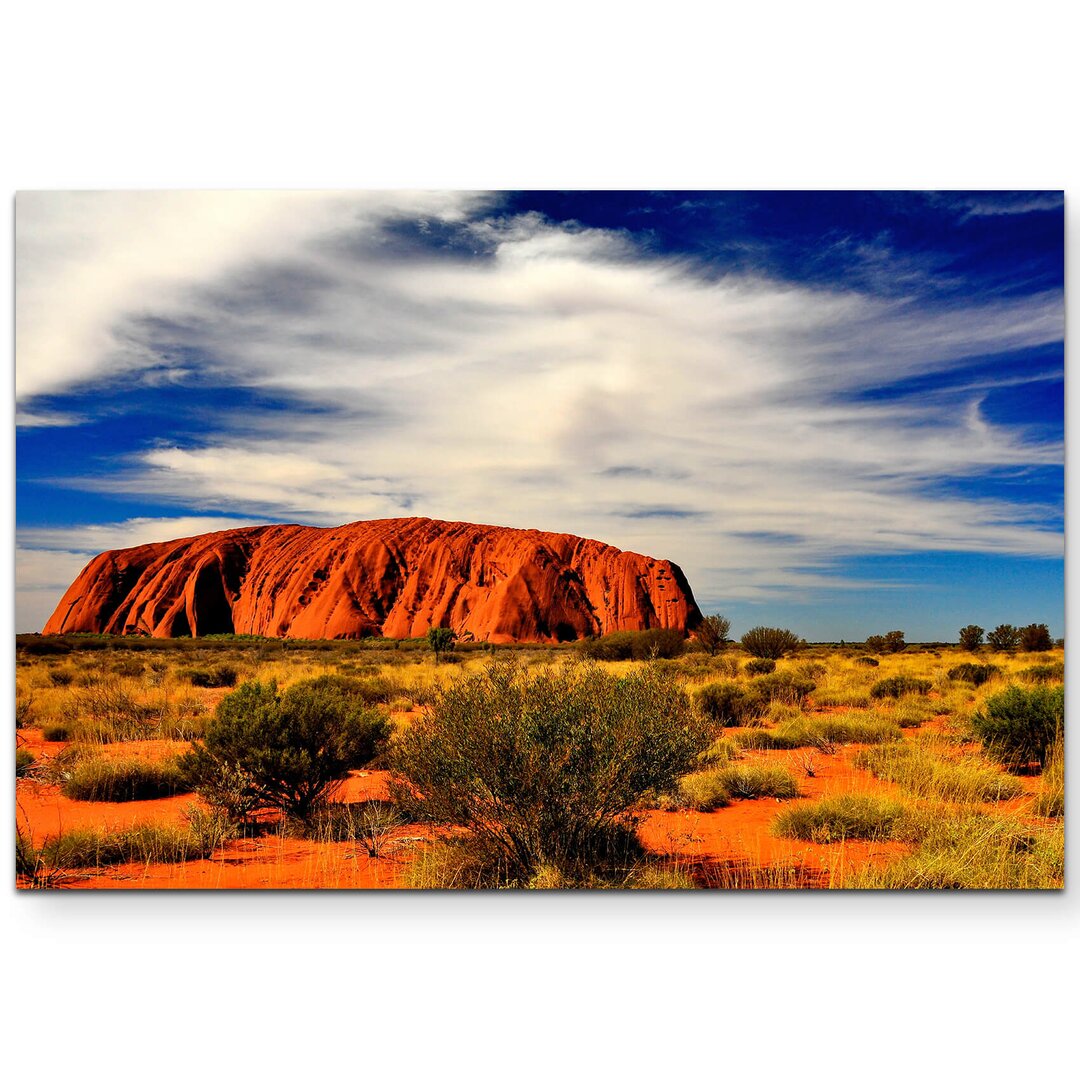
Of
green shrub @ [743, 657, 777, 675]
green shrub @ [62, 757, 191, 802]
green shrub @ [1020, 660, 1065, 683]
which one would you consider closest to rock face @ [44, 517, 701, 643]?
green shrub @ [62, 757, 191, 802]

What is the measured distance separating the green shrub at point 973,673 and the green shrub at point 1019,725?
0.17 meters

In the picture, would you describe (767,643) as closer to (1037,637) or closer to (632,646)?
(1037,637)

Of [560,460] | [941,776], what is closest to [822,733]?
[941,776]

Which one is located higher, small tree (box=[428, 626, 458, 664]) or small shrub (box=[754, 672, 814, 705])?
small tree (box=[428, 626, 458, 664])

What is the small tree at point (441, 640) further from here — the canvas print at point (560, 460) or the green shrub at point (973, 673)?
the green shrub at point (973, 673)

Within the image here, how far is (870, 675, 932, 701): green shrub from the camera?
6.12 metres

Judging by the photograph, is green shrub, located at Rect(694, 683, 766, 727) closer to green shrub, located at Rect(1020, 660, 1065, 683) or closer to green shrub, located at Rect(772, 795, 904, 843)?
green shrub, located at Rect(772, 795, 904, 843)

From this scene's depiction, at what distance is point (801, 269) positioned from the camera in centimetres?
403

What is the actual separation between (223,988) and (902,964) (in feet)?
12.4

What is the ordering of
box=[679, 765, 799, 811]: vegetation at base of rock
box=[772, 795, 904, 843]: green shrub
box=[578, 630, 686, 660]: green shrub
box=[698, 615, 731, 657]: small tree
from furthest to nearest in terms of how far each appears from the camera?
box=[578, 630, 686, 660]: green shrub
box=[698, 615, 731, 657]: small tree
box=[679, 765, 799, 811]: vegetation at base of rock
box=[772, 795, 904, 843]: green shrub

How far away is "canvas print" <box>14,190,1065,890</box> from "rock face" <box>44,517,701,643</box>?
0.33 meters

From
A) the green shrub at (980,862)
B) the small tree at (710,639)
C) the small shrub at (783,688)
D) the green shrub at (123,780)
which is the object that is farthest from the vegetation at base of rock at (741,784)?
the green shrub at (123,780)

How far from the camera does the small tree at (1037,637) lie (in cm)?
385

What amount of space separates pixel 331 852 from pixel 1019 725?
471 cm
